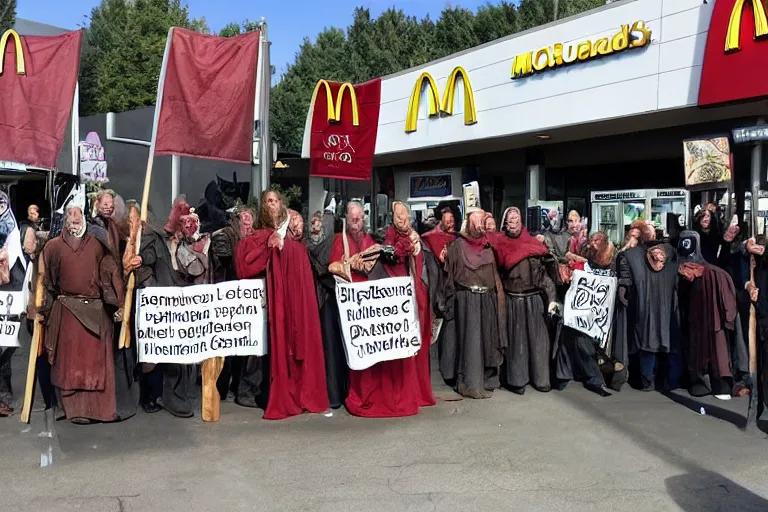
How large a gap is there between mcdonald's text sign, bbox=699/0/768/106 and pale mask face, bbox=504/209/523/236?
4.69 metres

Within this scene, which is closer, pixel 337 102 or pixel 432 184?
pixel 337 102

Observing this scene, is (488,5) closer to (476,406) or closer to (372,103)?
(372,103)

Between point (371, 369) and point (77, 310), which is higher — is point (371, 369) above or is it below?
below

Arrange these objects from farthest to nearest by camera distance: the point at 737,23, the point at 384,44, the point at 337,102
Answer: the point at 384,44 < the point at 337,102 < the point at 737,23

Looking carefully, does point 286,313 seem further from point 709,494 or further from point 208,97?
point 709,494

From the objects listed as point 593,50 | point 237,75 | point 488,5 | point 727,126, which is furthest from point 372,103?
point 488,5

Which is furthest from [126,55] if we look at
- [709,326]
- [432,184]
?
[709,326]

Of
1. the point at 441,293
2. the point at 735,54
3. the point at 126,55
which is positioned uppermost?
the point at 126,55

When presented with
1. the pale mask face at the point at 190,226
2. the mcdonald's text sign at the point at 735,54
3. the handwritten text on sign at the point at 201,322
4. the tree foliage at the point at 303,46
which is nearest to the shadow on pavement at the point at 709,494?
the handwritten text on sign at the point at 201,322

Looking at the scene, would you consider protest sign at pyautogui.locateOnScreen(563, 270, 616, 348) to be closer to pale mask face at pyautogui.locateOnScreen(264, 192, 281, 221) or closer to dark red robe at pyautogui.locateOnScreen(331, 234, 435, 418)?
dark red robe at pyautogui.locateOnScreen(331, 234, 435, 418)

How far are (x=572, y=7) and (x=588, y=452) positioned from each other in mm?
33282

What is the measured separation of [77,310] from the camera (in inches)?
243

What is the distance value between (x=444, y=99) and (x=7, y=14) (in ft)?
77.8

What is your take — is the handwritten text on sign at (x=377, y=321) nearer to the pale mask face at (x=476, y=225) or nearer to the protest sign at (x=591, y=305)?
the pale mask face at (x=476, y=225)
